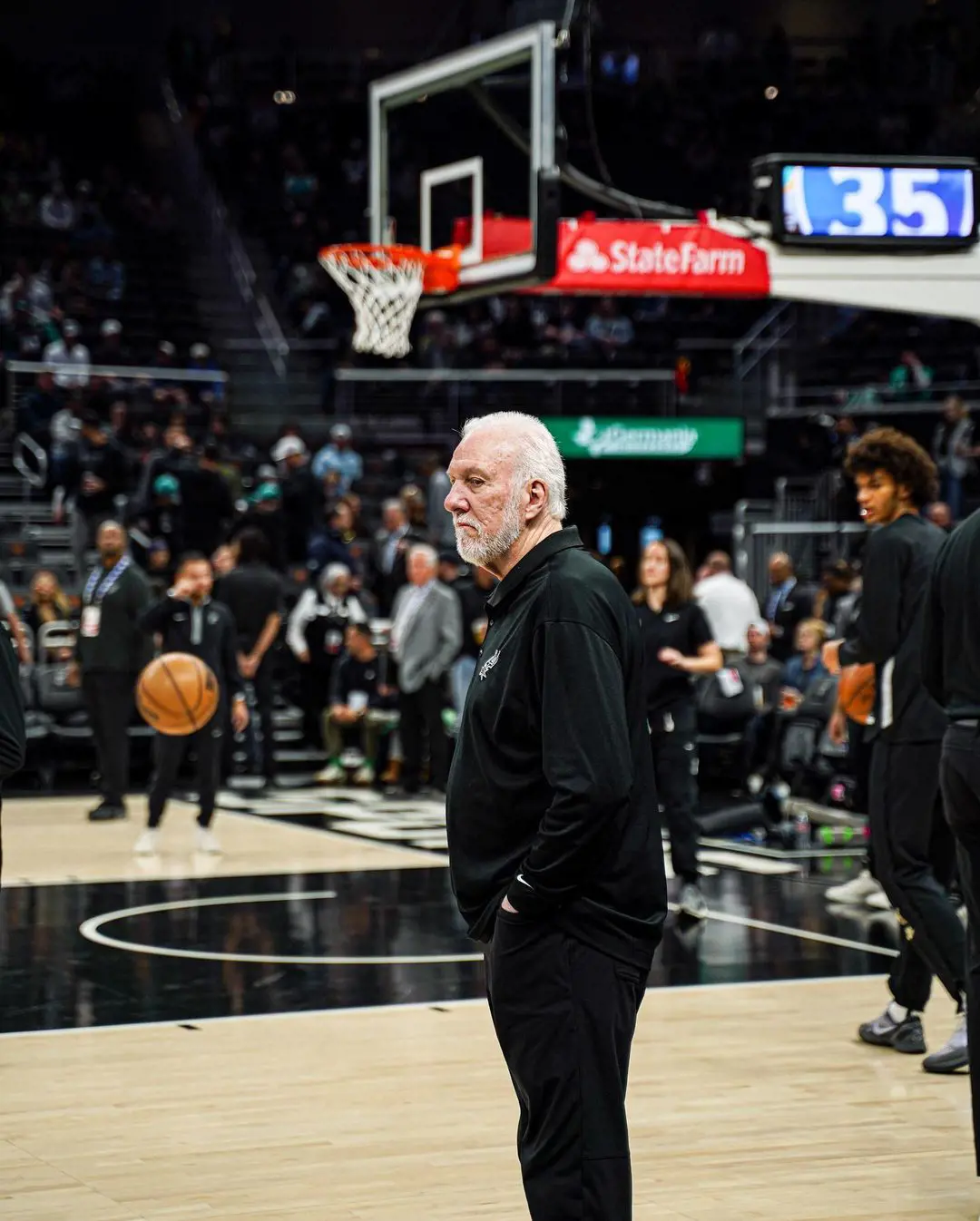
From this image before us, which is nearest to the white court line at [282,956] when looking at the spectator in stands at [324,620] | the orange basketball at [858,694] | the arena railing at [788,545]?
the orange basketball at [858,694]

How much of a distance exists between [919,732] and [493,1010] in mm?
3193

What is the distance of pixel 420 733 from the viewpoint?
16.0 meters

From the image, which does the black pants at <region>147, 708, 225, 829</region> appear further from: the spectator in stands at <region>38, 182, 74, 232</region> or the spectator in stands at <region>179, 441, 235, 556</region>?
the spectator in stands at <region>38, 182, 74, 232</region>

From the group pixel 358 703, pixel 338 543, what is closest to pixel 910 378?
pixel 338 543

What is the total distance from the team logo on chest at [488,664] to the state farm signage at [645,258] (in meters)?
7.44

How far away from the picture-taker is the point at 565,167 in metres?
10.6

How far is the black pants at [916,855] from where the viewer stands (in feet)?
21.2

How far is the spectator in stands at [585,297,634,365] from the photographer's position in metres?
25.4

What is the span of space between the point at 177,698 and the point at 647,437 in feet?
34.7

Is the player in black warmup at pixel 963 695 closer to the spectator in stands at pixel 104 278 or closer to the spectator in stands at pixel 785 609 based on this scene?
the spectator in stands at pixel 785 609

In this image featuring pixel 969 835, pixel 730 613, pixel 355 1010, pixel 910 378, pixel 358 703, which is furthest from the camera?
pixel 910 378

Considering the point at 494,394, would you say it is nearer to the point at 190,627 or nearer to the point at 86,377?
the point at 86,377

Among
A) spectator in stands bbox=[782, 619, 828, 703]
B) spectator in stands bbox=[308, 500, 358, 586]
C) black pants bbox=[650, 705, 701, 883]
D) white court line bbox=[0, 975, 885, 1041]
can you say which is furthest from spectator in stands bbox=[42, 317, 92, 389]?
white court line bbox=[0, 975, 885, 1041]

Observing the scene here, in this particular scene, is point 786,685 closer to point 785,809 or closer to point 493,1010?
point 785,809
